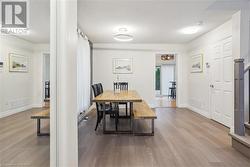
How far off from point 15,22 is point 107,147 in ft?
7.52

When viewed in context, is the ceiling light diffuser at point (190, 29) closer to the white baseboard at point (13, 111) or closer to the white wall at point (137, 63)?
the white wall at point (137, 63)

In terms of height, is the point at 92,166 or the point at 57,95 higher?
the point at 57,95

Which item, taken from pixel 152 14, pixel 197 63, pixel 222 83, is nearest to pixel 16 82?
pixel 152 14

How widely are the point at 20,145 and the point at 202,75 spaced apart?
523cm

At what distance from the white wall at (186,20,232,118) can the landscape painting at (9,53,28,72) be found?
418 centimetres

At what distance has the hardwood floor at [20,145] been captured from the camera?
74.7 inches

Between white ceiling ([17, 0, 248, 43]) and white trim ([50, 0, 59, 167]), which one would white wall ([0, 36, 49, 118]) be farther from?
white ceiling ([17, 0, 248, 43])

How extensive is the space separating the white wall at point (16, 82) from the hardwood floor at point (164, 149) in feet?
3.49

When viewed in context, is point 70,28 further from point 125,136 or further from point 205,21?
point 205,21

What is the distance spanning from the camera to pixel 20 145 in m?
2.48

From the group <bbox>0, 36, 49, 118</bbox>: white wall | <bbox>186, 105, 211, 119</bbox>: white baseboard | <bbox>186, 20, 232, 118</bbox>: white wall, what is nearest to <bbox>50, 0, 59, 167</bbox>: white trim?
<bbox>0, 36, 49, 118</bbox>: white wall

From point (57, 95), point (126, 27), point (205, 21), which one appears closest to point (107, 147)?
point (57, 95)

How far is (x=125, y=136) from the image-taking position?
12.6 feet

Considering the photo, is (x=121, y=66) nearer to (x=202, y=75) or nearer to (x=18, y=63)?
(x=202, y=75)
